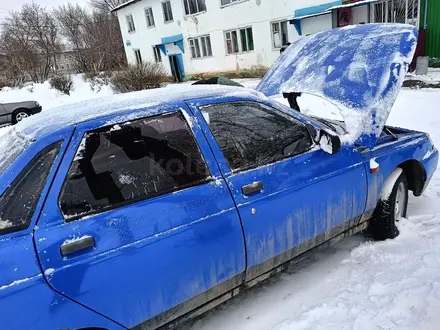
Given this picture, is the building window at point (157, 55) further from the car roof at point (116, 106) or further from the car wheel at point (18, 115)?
the car roof at point (116, 106)

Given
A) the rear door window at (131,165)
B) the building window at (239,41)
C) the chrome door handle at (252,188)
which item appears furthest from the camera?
the building window at (239,41)

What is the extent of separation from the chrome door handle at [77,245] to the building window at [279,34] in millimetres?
16705

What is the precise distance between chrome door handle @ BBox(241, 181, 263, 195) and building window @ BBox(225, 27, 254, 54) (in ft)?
57.3

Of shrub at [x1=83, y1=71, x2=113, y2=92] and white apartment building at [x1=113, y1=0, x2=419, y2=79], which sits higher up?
white apartment building at [x1=113, y1=0, x2=419, y2=79]

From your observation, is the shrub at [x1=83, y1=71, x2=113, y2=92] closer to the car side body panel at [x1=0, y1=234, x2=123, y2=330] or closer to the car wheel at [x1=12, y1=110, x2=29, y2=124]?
the car wheel at [x1=12, y1=110, x2=29, y2=124]

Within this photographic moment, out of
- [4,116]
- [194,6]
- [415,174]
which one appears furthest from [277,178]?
[194,6]

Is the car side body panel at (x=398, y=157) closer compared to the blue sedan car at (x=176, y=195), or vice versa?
the blue sedan car at (x=176, y=195)

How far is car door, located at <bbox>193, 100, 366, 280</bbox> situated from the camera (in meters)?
2.30

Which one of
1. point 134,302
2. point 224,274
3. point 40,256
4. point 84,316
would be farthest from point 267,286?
point 40,256

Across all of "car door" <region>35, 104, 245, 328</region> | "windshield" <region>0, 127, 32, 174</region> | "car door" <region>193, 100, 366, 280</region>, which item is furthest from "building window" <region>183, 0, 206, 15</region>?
"car door" <region>35, 104, 245, 328</region>

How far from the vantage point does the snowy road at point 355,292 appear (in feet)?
7.99

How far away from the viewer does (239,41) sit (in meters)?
19.2

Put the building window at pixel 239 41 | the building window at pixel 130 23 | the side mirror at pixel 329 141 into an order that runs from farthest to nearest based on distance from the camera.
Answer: the building window at pixel 130 23 → the building window at pixel 239 41 → the side mirror at pixel 329 141

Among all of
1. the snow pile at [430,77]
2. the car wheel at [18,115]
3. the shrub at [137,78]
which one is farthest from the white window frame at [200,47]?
the snow pile at [430,77]
